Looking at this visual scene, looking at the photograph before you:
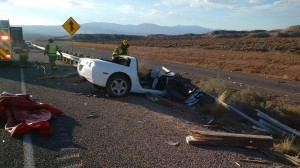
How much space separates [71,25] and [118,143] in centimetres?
1804

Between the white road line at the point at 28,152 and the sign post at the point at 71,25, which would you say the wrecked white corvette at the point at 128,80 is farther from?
the sign post at the point at 71,25

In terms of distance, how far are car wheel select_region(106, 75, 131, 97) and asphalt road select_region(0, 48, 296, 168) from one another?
1046 millimetres

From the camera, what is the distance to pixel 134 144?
260 inches

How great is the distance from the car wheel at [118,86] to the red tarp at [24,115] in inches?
121

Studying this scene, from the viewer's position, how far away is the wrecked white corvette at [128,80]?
11.3 meters

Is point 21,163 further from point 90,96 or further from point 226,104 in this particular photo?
point 226,104

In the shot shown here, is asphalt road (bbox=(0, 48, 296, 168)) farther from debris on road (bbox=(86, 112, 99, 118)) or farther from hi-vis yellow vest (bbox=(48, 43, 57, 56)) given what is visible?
hi-vis yellow vest (bbox=(48, 43, 57, 56))

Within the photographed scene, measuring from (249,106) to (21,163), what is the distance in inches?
339

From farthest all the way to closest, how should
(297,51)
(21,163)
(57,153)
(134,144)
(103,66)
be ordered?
(297,51) < (103,66) < (134,144) < (57,153) < (21,163)

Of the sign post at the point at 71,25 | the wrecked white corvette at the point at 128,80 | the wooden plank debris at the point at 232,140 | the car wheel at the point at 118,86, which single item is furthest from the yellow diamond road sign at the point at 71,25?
the wooden plank debris at the point at 232,140

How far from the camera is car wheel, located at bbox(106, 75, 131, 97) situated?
11414 mm

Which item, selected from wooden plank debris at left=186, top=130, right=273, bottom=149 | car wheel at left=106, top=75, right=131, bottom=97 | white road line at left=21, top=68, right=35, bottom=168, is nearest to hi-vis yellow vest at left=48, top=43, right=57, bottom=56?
car wheel at left=106, top=75, right=131, bottom=97

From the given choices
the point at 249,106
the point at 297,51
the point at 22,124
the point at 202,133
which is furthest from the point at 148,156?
the point at 297,51

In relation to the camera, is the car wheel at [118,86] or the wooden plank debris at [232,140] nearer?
the wooden plank debris at [232,140]
